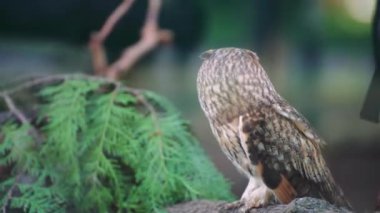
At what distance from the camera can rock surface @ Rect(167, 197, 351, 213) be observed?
6.67ft

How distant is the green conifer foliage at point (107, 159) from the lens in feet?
7.54

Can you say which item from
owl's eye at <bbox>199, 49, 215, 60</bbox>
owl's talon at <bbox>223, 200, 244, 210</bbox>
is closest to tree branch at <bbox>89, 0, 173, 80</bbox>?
owl's eye at <bbox>199, 49, 215, 60</bbox>

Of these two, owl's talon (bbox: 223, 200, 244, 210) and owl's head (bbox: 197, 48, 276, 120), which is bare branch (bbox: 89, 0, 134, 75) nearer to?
owl's head (bbox: 197, 48, 276, 120)

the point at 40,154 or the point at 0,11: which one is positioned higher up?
the point at 0,11

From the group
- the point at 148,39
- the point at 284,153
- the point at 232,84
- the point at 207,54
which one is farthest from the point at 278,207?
the point at 148,39

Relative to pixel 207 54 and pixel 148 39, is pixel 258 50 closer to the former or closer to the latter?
pixel 207 54

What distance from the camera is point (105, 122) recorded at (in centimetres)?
234

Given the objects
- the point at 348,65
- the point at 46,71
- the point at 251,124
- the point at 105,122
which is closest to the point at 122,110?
the point at 105,122

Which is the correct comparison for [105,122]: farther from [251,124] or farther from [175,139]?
[251,124]

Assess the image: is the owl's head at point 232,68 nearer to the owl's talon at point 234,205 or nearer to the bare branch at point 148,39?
the bare branch at point 148,39

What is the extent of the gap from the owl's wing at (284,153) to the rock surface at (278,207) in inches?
1.2

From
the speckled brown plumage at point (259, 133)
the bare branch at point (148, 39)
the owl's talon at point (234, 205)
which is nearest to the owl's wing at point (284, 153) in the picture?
the speckled brown plumage at point (259, 133)

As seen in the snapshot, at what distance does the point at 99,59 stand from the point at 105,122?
0.19m

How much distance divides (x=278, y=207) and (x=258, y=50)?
1.41 feet
